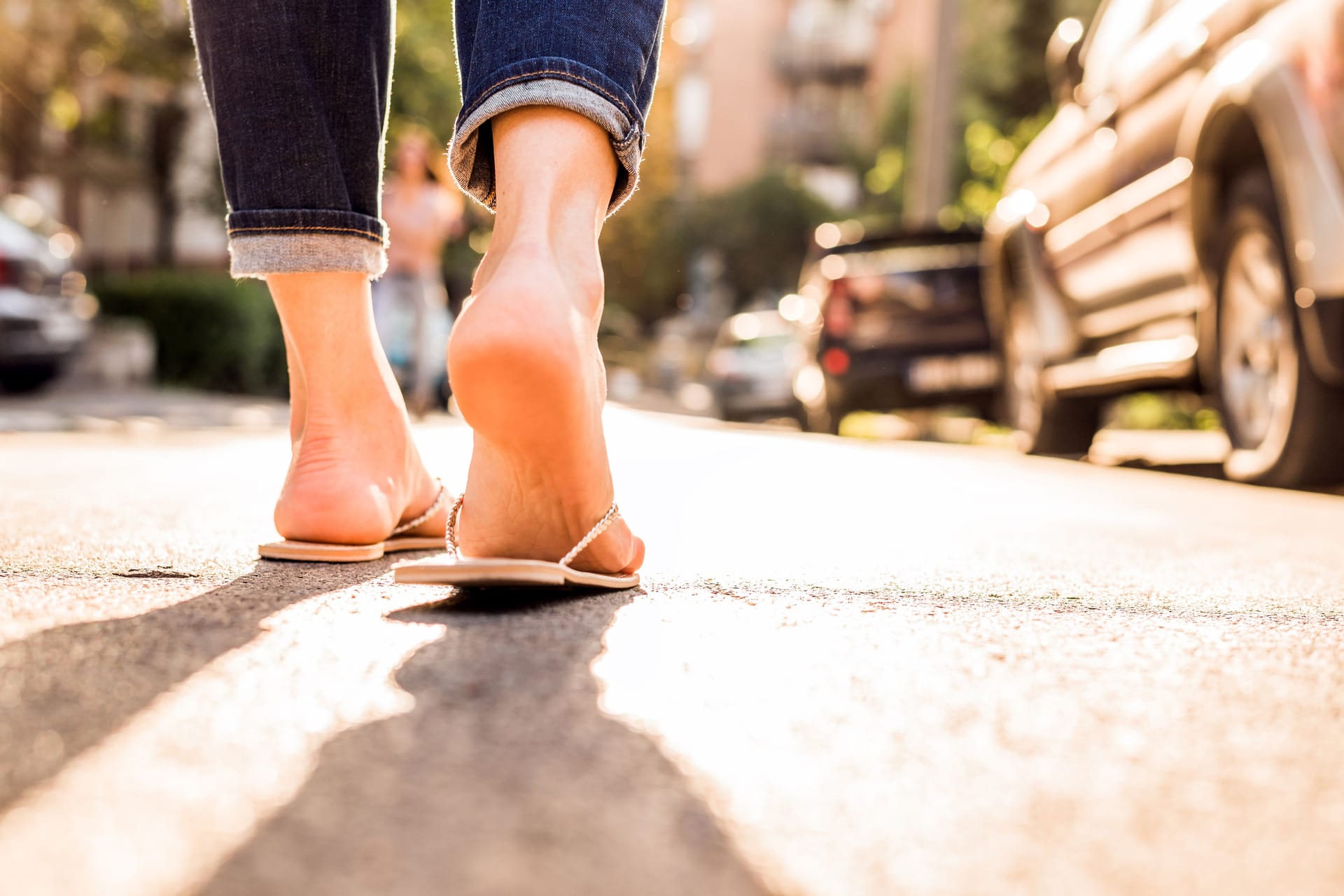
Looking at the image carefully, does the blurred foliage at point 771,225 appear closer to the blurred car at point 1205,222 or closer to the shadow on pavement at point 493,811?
the blurred car at point 1205,222

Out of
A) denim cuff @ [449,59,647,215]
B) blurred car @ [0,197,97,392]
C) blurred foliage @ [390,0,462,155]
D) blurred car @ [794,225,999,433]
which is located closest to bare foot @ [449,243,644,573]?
denim cuff @ [449,59,647,215]

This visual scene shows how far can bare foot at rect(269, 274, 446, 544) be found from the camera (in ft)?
6.31

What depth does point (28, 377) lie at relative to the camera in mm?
10055

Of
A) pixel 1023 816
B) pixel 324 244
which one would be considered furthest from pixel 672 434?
pixel 1023 816

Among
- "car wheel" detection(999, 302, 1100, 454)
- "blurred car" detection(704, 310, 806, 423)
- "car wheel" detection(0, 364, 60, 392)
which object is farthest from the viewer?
"blurred car" detection(704, 310, 806, 423)

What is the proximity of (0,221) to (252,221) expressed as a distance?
336 inches

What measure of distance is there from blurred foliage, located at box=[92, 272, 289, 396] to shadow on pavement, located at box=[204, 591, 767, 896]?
12.6m

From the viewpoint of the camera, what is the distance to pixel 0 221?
9.42 meters

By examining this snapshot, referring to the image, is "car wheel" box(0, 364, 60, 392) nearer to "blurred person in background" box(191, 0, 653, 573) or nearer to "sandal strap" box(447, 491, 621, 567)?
"blurred person in background" box(191, 0, 653, 573)

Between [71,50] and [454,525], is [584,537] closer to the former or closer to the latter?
[454,525]

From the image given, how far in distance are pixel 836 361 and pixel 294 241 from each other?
7.16m

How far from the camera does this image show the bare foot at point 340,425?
192 cm

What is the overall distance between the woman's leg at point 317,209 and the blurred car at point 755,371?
577 inches

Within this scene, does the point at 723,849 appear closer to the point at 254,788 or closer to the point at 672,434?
the point at 254,788
